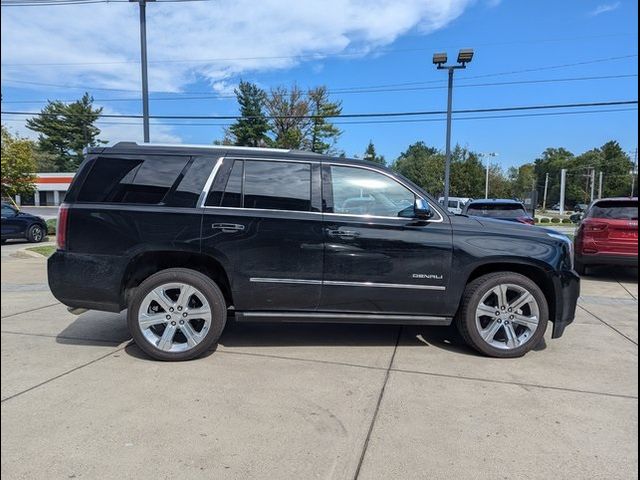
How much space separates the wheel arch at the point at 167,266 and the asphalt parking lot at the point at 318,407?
66 centimetres

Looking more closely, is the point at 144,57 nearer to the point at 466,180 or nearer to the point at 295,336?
the point at 295,336

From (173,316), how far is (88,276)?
0.89 metres

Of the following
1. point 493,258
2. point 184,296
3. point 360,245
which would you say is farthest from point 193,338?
point 493,258

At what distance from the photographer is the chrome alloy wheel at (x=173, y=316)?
438cm

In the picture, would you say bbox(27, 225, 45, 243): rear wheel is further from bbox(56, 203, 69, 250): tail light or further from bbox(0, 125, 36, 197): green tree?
bbox(56, 203, 69, 250): tail light

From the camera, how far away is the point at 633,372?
14.0ft

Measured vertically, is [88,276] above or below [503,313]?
above

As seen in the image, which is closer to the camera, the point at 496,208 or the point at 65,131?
the point at 496,208

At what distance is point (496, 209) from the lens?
11578 mm

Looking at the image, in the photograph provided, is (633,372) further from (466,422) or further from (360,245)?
(360,245)

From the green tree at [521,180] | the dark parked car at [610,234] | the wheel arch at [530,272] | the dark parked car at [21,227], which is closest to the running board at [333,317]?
the wheel arch at [530,272]

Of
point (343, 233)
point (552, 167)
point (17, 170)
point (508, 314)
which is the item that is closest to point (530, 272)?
point (508, 314)

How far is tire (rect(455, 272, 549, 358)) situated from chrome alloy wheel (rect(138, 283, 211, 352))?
2.52 meters

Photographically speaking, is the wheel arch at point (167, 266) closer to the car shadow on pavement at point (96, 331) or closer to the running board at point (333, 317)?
the running board at point (333, 317)
